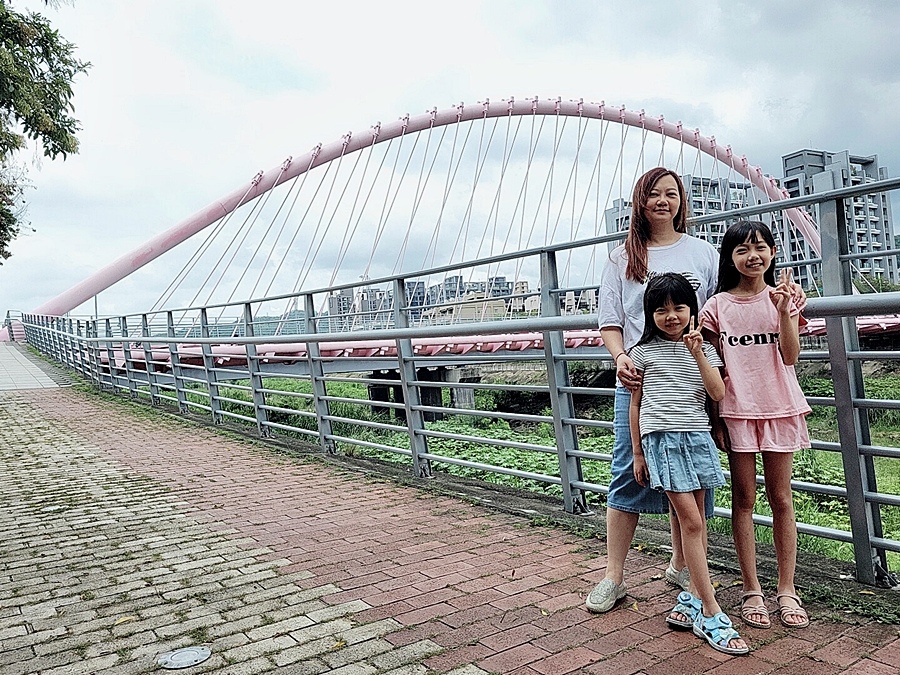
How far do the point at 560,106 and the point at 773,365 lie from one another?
84.8ft

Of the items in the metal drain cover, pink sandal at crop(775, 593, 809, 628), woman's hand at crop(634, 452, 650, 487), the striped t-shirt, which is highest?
the striped t-shirt

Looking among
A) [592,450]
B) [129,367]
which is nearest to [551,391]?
[592,450]

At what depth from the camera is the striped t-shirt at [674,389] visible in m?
2.68

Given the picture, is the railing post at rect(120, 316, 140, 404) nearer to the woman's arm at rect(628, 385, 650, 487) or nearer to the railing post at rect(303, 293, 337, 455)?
the railing post at rect(303, 293, 337, 455)

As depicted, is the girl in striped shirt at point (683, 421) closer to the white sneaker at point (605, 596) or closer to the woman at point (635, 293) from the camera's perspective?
the woman at point (635, 293)

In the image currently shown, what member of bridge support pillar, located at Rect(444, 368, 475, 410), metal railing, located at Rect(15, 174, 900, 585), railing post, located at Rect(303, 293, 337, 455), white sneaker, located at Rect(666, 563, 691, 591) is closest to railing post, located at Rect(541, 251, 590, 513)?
metal railing, located at Rect(15, 174, 900, 585)

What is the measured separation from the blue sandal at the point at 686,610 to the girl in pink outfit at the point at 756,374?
195mm

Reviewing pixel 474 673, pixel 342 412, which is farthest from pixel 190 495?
pixel 342 412

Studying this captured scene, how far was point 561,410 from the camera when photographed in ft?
14.1

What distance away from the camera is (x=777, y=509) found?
280 centimetres

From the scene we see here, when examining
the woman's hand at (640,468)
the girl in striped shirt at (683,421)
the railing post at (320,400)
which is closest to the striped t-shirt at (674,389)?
the girl in striped shirt at (683,421)

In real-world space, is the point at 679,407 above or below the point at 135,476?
above

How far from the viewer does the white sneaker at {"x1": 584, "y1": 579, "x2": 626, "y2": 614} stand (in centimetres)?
292

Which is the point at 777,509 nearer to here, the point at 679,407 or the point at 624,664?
A: the point at 679,407
